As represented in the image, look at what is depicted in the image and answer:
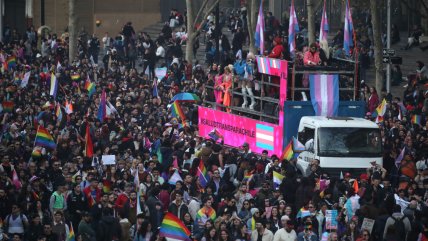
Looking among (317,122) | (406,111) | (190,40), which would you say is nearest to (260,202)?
(317,122)

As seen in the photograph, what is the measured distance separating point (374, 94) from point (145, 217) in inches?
593

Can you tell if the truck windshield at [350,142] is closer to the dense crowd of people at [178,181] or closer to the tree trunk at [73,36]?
the dense crowd of people at [178,181]

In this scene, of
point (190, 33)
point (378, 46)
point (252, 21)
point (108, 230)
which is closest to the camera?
point (108, 230)

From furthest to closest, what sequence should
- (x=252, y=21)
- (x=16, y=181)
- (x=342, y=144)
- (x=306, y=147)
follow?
(x=252, y=21) → (x=306, y=147) → (x=342, y=144) → (x=16, y=181)

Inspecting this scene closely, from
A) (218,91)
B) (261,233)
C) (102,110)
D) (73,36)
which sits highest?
(73,36)

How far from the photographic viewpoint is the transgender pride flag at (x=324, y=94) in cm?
2880

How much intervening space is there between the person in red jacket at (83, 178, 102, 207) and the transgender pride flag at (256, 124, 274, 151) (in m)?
6.23

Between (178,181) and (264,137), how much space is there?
6182 millimetres

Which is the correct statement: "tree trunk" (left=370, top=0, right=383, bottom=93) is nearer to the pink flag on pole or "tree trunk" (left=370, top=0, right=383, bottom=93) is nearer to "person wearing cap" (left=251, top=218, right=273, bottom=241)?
the pink flag on pole

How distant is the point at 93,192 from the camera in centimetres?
2348

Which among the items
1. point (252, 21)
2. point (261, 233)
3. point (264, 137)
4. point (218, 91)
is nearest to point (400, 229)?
point (261, 233)

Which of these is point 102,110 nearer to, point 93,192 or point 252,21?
point 93,192

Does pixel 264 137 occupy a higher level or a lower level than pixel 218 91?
lower

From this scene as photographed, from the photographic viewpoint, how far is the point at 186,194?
77.7 ft
